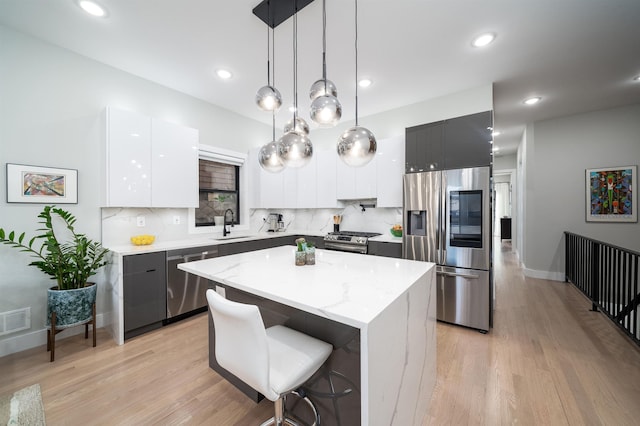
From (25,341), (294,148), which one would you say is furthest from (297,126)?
(25,341)

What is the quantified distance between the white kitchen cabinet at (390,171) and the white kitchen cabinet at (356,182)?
0.30 feet

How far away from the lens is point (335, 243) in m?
3.77

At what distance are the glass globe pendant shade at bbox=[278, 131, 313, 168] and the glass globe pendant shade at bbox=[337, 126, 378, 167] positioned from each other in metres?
0.24

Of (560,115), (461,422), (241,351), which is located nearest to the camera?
(241,351)

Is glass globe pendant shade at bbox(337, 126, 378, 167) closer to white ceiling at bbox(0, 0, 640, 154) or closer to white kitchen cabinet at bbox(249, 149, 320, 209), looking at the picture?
white ceiling at bbox(0, 0, 640, 154)

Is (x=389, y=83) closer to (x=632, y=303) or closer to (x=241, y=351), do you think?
(x=241, y=351)

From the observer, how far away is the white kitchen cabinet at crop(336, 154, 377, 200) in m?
3.74

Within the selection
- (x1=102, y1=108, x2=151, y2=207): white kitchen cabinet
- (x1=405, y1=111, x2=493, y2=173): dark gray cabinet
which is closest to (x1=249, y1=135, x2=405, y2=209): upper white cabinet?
(x1=405, y1=111, x2=493, y2=173): dark gray cabinet

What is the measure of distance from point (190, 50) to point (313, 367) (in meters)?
2.97

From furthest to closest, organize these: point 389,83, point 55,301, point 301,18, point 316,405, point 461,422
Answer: point 389,83, point 55,301, point 301,18, point 461,422, point 316,405

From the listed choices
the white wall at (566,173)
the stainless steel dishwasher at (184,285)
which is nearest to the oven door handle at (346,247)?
the stainless steel dishwasher at (184,285)

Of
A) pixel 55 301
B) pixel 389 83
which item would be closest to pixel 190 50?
pixel 389 83

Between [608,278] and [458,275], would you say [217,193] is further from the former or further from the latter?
[608,278]

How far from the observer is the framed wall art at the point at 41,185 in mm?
2297
